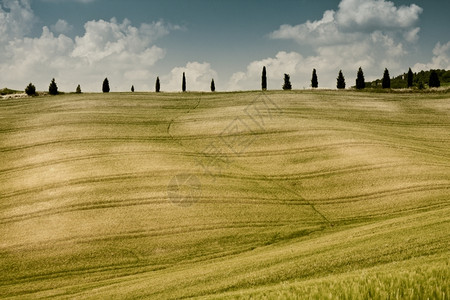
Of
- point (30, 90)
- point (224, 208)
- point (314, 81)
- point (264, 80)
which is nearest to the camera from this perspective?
point (224, 208)

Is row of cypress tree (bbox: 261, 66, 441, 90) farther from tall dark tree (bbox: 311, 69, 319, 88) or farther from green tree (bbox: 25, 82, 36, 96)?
green tree (bbox: 25, 82, 36, 96)

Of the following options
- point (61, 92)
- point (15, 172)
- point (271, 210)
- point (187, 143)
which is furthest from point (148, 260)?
point (61, 92)

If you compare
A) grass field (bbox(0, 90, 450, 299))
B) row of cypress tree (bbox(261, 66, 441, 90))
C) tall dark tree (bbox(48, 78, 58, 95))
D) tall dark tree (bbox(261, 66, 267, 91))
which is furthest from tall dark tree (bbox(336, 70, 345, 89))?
tall dark tree (bbox(48, 78, 58, 95))

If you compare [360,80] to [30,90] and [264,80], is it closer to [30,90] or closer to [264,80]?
[264,80]

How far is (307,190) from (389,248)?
16.2 metres

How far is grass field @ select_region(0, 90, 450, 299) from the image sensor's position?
13516 millimetres

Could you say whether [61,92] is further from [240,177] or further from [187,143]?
[240,177]

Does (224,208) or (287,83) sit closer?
(224,208)

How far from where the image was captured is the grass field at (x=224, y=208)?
1352cm

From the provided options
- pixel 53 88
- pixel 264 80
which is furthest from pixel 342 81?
pixel 53 88

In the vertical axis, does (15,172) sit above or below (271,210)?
above

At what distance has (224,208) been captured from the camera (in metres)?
26.5

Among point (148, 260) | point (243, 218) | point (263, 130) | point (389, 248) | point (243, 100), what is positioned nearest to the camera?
point (389, 248)

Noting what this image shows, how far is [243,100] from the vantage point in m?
72.1
